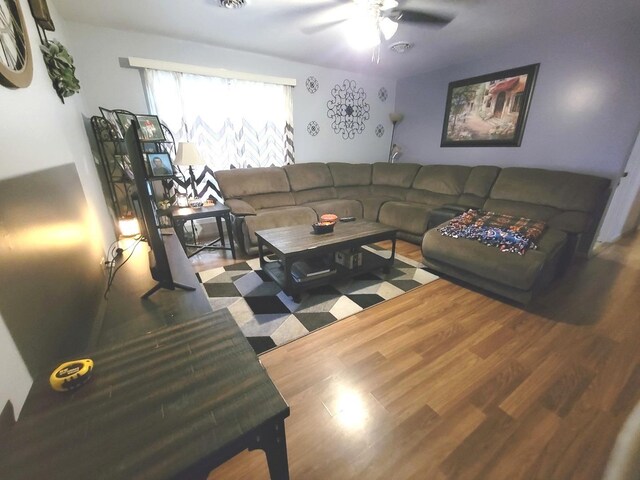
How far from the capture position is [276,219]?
2.80m

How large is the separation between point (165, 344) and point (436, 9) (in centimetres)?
282

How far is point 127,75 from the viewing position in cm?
260

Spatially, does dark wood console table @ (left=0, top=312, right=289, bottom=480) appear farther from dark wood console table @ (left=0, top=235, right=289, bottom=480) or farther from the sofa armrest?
the sofa armrest

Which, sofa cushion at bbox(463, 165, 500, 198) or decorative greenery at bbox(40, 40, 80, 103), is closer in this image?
decorative greenery at bbox(40, 40, 80, 103)

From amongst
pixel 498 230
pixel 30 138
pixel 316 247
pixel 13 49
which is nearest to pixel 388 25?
pixel 316 247

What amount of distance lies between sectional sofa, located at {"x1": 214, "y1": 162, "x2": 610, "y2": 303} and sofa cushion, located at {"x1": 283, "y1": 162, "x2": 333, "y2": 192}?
0.01m

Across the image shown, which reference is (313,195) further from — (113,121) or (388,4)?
(113,121)

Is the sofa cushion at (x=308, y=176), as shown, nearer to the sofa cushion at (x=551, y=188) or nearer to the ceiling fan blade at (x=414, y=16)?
the ceiling fan blade at (x=414, y=16)

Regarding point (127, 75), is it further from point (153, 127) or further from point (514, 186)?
point (514, 186)

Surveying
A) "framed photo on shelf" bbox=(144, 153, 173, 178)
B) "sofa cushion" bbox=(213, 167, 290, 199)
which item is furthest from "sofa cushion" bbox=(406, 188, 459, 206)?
"framed photo on shelf" bbox=(144, 153, 173, 178)

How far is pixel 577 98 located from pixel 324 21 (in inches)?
105

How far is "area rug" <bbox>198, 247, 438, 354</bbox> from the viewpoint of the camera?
66.9 inches

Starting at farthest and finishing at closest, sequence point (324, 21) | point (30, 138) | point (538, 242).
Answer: point (324, 21) → point (538, 242) → point (30, 138)

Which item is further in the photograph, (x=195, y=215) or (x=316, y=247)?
(x=195, y=215)
